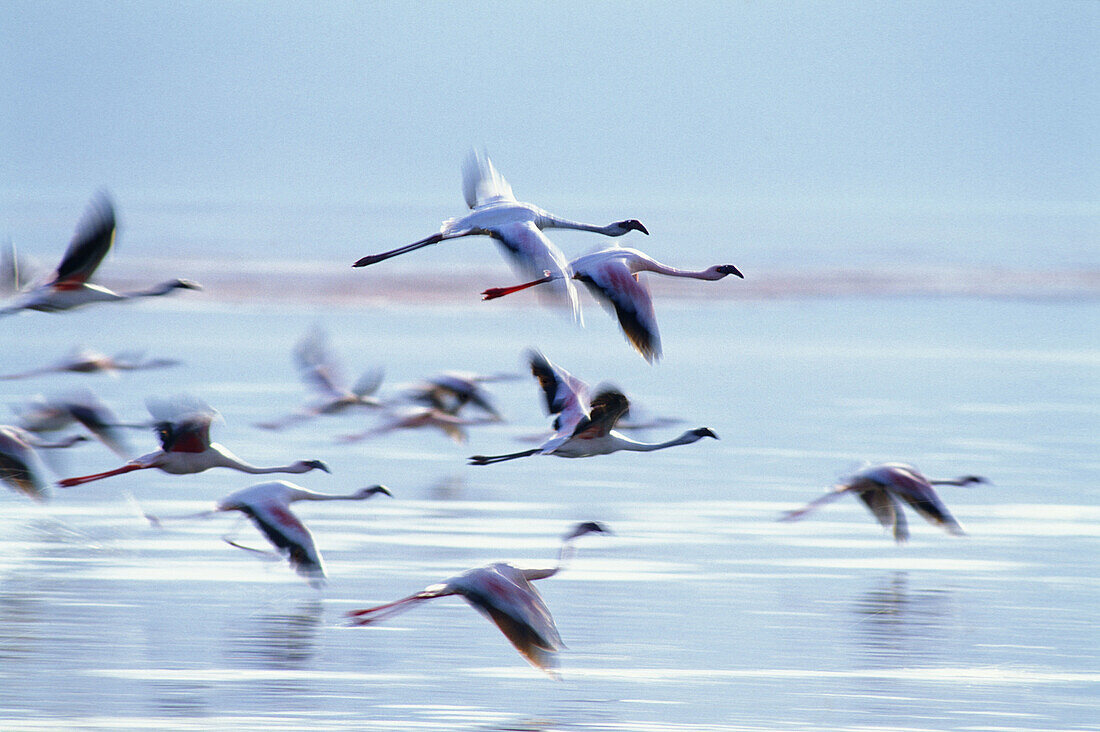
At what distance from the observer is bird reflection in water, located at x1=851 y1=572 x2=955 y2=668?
8516 mm

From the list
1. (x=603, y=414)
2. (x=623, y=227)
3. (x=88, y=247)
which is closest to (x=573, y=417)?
(x=603, y=414)

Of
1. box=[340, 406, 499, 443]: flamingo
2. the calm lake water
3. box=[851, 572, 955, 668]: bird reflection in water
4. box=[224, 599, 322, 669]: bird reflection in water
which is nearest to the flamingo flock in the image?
box=[224, 599, 322, 669]: bird reflection in water

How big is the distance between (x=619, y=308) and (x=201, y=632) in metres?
2.56

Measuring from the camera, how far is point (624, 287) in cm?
833

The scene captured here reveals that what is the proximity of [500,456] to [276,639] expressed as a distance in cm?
183

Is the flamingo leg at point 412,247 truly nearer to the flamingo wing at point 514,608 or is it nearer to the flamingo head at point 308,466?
the flamingo head at point 308,466

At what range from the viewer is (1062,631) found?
901 cm

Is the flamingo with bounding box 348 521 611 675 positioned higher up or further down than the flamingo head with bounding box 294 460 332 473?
higher up

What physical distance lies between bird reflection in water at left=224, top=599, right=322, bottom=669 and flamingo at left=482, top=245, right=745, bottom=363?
1.87 metres

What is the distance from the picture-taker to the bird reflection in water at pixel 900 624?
8.52m

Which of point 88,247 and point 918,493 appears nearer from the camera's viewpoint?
point 88,247

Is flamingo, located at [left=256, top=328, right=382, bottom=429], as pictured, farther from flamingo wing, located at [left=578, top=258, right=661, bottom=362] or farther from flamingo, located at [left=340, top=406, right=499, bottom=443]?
flamingo wing, located at [left=578, top=258, right=661, bottom=362]

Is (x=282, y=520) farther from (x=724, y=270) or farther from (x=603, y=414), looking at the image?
(x=724, y=270)

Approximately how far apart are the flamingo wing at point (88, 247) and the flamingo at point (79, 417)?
5.76ft
